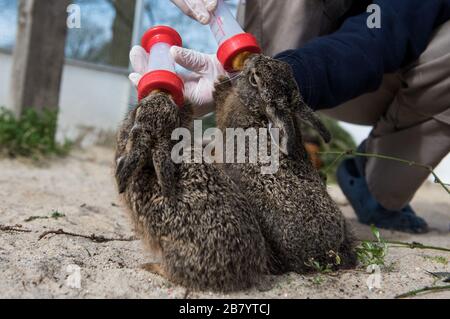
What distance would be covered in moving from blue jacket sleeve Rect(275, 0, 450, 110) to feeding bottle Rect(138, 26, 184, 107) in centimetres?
72

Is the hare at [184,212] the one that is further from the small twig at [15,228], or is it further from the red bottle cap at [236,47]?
the small twig at [15,228]

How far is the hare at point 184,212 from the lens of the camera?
2484 mm

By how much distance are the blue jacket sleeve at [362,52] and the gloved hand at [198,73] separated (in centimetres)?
44

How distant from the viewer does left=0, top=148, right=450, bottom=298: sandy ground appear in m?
2.46

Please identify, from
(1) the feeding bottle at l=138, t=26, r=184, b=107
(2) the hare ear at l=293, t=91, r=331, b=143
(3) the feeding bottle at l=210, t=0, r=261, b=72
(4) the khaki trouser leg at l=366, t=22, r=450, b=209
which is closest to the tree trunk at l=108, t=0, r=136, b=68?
(4) the khaki trouser leg at l=366, t=22, r=450, b=209

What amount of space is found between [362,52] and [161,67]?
4.65 ft

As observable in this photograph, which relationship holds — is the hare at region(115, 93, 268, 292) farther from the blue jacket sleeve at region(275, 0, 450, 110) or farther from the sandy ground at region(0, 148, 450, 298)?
the blue jacket sleeve at region(275, 0, 450, 110)

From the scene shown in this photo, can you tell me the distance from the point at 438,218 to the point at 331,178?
2200 millimetres

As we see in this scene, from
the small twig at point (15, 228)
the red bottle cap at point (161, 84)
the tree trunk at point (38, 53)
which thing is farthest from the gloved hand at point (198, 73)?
the tree trunk at point (38, 53)

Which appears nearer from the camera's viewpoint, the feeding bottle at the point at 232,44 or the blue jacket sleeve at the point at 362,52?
the feeding bottle at the point at 232,44

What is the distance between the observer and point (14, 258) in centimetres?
272

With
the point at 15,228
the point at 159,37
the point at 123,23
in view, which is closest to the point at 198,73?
the point at 159,37

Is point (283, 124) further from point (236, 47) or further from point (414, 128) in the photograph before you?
point (414, 128)
